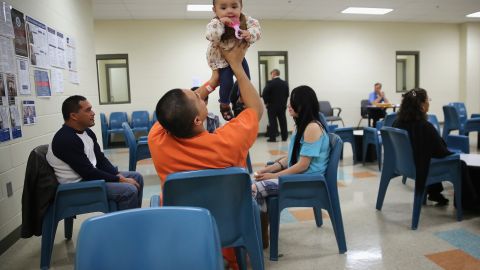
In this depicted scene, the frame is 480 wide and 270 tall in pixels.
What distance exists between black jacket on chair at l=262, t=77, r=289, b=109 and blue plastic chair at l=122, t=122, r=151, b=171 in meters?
4.31

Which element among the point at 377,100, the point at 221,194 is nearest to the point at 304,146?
the point at 221,194

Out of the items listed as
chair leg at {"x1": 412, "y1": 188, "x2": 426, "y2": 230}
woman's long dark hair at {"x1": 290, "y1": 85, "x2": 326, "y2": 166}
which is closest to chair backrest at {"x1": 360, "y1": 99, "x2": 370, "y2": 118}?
chair leg at {"x1": 412, "y1": 188, "x2": 426, "y2": 230}

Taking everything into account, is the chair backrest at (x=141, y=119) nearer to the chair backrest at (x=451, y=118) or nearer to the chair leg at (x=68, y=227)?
the chair leg at (x=68, y=227)

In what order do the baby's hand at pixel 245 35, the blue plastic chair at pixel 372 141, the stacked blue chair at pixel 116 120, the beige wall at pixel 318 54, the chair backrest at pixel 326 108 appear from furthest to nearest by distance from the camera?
the chair backrest at pixel 326 108 → the beige wall at pixel 318 54 → the stacked blue chair at pixel 116 120 → the blue plastic chair at pixel 372 141 → the baby's hand at pixel 245 35

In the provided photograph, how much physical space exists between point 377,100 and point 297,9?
121 inches

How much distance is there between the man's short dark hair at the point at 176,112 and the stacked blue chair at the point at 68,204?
Result: 1135 millimetres

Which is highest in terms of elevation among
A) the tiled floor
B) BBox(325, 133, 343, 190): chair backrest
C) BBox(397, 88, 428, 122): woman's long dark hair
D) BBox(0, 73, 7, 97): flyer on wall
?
BBox(0, 73, 7, 97): flyer on wall

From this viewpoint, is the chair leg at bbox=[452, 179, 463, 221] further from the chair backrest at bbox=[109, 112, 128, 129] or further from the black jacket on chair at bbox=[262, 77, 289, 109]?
the chair backrest at bbox=[109, 112, 128, 129]

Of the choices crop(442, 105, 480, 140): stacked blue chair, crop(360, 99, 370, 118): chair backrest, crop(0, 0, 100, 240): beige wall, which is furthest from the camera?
crop(360, 99, 370, 118): chair backrest

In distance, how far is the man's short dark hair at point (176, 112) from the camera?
142 cm

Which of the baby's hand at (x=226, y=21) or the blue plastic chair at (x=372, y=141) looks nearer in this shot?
the baby's hand at (x=226, y=21)

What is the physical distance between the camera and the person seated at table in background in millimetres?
8219

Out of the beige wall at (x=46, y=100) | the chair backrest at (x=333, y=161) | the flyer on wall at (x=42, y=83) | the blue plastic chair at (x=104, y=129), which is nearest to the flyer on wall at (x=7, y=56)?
the beige wall at (x=46, y=100)

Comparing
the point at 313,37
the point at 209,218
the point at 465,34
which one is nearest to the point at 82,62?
the point at 209,218
